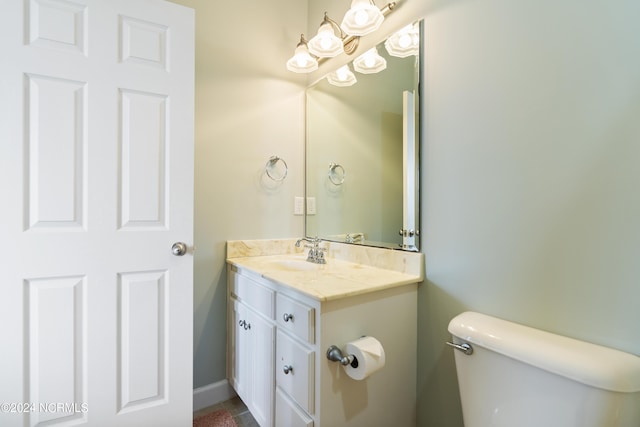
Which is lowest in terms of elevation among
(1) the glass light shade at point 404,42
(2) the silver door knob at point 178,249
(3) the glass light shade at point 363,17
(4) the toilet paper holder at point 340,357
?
(4) the toilet paper holder at point 340,357

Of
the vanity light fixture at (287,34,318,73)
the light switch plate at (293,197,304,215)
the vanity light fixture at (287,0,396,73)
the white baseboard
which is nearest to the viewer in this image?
the vanity light fixture at (287,0,396,73)

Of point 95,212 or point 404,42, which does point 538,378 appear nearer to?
point 404,42

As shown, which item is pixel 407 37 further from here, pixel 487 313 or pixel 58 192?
pixel 58 192

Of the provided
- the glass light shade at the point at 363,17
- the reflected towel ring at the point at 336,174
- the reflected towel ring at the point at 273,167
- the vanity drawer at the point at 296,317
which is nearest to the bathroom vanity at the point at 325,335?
the vanity drawer at the point at 296,317

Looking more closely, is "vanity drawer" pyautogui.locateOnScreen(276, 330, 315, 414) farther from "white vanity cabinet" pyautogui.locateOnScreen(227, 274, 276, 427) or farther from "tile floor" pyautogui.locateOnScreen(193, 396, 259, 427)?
"tile floor" pyautogui.locateOnScreen(193, 396, 259, 427)

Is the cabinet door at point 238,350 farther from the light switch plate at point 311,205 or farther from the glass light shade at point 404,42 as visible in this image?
the glass light shade at point 404,42

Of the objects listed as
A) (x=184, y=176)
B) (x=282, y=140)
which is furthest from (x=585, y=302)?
(x=282, y=140)

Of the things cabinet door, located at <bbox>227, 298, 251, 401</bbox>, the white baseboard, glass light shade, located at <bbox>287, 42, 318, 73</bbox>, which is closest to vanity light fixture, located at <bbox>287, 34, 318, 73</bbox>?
glass light shade, located at <bbox>287, 42, 318, 73</bbox>

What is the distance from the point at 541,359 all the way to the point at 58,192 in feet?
5.48

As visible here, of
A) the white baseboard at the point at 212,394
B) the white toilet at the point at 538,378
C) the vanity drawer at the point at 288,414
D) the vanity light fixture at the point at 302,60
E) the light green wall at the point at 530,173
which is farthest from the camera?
the vanity light fixture at the point at 302,60

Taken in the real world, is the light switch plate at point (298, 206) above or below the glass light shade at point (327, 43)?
below

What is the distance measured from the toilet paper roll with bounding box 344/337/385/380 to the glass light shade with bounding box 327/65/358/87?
1.39 metres

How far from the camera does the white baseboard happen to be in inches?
63.4

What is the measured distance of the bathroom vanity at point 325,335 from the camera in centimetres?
101
